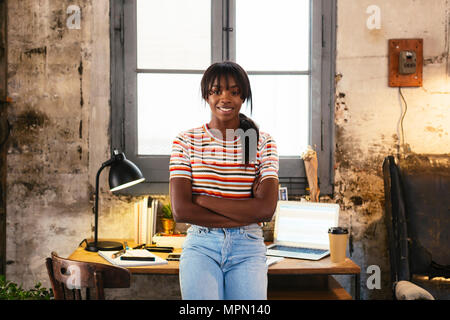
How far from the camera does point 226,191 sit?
78.5 inches

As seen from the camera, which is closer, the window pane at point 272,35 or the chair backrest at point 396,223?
the chair backrest at point 396,223

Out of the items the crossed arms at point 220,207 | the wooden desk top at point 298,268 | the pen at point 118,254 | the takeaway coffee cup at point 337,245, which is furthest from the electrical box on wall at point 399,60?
the pen at point 118,254

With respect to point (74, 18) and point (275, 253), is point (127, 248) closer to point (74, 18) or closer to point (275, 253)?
point (275, 253)

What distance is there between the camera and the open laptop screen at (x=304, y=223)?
2.68 metres

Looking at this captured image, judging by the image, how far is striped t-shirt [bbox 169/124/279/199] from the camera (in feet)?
6.56

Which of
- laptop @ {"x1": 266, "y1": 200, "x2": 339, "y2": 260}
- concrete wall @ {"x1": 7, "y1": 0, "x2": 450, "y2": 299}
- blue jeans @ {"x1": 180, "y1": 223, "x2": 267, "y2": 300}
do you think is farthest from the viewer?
concrete wall @ {"x1": 7, "y1": 0, "x2": 450, "y2": 299}

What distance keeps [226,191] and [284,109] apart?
1251 millimetres

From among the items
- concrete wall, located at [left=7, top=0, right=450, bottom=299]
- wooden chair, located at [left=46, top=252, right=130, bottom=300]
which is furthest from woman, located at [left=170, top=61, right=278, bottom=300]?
concrete wall, located at [left=7, top=0, right=450, bottom=299]

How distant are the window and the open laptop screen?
0.26 meters

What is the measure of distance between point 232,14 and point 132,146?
114cm

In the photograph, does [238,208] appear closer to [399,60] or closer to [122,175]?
[122,175]

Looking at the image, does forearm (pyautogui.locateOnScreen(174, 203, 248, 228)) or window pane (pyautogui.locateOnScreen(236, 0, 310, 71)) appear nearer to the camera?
forearm (pyautogui.locateOnScreen(174, 203, 248, 228))

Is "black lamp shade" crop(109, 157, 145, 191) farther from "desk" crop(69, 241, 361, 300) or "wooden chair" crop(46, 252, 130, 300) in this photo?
"wooden chair" crop(46, 252, 130, 300)

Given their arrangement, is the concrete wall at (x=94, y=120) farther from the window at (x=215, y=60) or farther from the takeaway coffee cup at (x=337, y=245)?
the takeaway coffee cup at (x=337, y=245)
